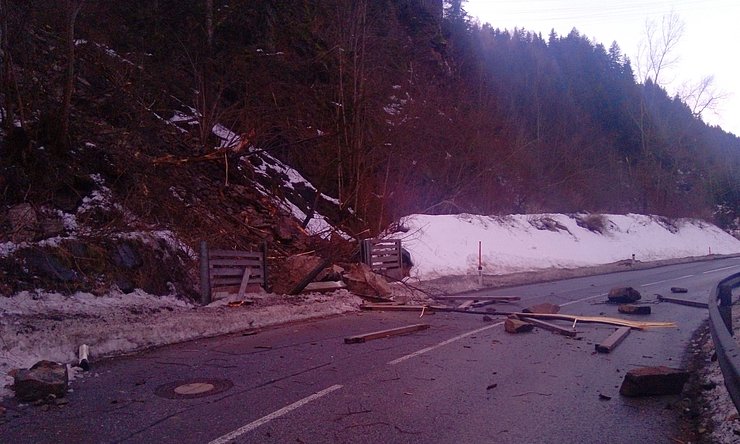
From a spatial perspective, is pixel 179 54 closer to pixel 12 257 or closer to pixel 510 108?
pixel 12 257

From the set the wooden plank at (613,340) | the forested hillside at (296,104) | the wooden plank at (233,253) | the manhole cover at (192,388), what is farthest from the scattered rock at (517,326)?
the forested hillside at (296,104)

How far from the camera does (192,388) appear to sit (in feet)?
21.5

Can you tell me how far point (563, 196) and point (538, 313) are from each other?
36120mm

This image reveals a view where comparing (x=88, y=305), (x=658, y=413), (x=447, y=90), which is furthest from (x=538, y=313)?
(x=447, y=90)

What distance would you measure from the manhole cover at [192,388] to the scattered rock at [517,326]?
17.7 feet

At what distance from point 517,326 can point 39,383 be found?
733cm

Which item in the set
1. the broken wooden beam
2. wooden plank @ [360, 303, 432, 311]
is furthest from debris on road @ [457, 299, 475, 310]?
the broken wooden beam

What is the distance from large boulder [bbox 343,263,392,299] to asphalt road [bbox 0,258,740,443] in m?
4.94

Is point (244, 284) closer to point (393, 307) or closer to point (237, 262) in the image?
point (237, 262)

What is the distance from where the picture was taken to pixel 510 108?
52.5 meters

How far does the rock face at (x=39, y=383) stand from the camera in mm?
5906

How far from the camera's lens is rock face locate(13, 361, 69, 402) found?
5906mm

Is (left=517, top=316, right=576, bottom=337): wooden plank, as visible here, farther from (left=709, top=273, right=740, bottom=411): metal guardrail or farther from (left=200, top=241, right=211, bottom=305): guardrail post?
(left=200, top=241, right=211, bottom=305): guardrail post

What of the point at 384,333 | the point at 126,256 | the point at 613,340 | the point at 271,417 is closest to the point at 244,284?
the point at 126,256
